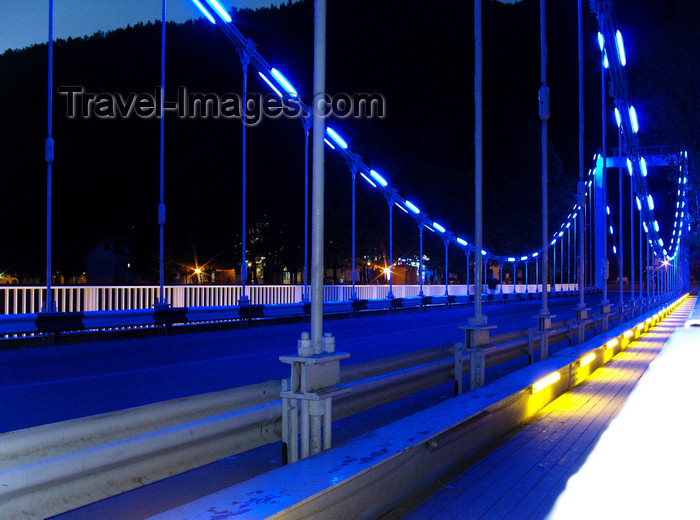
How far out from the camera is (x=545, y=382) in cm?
806

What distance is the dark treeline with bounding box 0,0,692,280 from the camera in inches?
2534

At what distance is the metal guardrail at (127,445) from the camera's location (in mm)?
2842

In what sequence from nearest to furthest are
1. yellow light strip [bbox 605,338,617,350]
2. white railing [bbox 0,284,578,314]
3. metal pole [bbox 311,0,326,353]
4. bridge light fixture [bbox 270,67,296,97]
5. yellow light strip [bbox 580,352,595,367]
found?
metal pole [bbox 311,0,326,353] < yellow light strip [bbox 580,352,595,367] < yellow light strip [bbox 605,338,617,350] < white railing [bbox 0,284,578,314] < bridge light fixture [bbox 270,67,296,97]

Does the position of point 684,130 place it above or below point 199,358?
above

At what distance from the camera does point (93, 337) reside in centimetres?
1673

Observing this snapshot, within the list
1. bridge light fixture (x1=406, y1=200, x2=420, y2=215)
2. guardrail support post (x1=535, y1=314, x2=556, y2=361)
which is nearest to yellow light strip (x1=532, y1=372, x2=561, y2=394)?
guardrail support post (x1=535, y1=314, x2=556, y2=361)

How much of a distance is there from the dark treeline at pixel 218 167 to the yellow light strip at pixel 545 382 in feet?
130

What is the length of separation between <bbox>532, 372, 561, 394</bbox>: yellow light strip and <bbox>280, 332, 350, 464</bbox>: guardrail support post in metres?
3.60

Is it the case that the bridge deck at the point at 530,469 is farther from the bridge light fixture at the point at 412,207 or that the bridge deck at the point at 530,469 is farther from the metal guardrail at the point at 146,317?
the bridge light fixture at the point at 412,207

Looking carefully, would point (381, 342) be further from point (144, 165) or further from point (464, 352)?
point (144, 165)

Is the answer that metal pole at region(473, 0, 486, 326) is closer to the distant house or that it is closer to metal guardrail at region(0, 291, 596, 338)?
metal guardrail at region(0, 291, 596, 338)

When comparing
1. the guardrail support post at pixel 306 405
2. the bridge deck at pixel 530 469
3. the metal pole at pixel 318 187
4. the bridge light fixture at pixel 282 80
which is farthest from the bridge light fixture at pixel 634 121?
the guardrail support post at pixel 306 405

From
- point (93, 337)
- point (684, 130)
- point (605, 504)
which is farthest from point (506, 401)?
point (684, 130)

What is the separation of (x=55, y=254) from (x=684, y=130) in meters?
69.0
